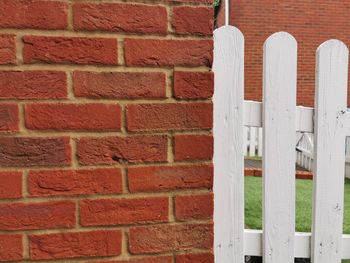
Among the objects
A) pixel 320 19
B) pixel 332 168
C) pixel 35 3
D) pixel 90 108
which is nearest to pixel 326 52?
pixel 332 168

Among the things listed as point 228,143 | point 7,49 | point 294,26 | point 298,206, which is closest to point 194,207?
point 228,143

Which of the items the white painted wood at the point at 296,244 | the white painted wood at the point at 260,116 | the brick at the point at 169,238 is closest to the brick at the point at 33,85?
the brick at the point at 169,238

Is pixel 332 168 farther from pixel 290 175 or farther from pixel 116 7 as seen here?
pixel 116 7

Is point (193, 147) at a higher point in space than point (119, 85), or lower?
lower

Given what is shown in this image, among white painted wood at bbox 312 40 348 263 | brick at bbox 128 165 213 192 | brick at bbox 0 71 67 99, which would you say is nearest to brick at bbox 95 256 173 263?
brick at bbox 128 165 213 192

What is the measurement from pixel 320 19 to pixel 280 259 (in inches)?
393

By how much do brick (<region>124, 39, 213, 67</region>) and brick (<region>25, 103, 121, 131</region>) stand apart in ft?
0.53

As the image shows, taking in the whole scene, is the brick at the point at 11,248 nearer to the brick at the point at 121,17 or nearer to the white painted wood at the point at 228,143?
the brick at the point at 121,17

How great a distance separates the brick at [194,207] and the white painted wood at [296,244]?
0.52 meters

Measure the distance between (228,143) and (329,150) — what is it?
1.54 ft

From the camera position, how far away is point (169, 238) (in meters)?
1.28

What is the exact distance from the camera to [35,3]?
45.2 inches

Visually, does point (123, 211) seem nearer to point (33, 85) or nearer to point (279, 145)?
point (33, 85)

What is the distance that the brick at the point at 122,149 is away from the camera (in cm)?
120
